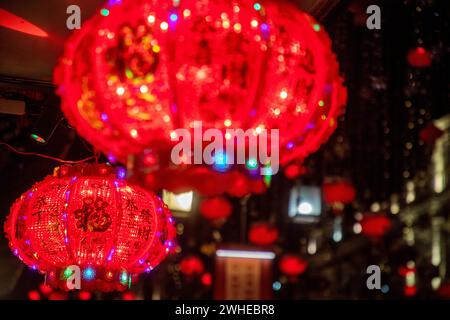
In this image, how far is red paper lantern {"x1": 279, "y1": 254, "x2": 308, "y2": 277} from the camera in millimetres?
25375

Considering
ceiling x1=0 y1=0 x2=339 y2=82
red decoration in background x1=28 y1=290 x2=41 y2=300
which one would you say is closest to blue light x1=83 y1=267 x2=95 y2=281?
ceiling x1=0 y1=0 x2=339 y2=82

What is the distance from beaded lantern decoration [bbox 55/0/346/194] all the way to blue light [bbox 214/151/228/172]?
21 mm

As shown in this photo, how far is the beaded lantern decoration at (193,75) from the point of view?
7.63 feet

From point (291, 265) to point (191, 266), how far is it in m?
7.13

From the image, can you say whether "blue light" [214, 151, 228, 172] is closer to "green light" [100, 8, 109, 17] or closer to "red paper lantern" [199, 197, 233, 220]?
"green light" [100, 8, 109, 17]

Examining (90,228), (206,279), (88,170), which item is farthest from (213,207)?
(90,228)

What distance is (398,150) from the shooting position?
1596cm

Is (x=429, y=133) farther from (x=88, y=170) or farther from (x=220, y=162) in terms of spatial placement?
(x=220, y=162)

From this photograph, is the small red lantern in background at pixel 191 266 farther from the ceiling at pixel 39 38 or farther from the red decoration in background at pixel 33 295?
the ceiling at pixel 39 38

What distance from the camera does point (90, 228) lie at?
351 centimetres

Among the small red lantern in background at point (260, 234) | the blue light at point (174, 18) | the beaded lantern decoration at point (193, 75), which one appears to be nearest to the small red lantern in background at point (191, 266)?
the small red lantern in background at point (260, 234)

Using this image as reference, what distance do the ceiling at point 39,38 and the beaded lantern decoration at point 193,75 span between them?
1296 mm

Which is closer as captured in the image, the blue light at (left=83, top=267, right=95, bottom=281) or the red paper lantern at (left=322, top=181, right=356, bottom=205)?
the blue light at (left=83, top=267, right=95, bottom=281)

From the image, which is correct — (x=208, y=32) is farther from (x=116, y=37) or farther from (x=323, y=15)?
(x=323, y=15)
